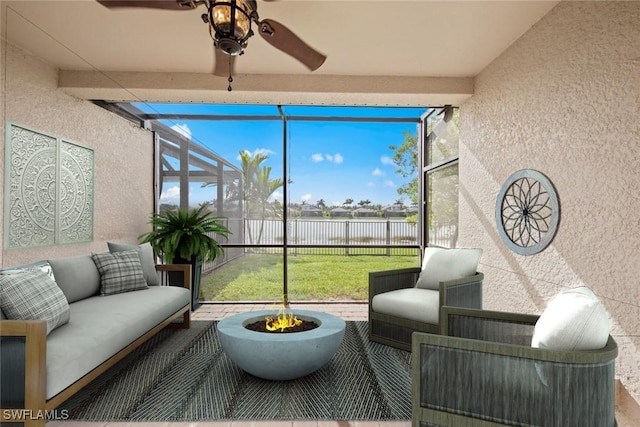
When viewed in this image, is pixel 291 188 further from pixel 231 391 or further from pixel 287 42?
pixel 231 391

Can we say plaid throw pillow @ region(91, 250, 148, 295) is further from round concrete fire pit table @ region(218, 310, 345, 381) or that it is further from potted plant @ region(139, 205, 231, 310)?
A: round concrete fire pit table @ region(218, 310, 345, 381)

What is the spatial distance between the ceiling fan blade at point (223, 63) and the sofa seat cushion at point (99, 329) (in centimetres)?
193

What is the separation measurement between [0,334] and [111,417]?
30.4 inches

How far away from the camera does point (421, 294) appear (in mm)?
3170

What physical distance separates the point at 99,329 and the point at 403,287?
260 cm

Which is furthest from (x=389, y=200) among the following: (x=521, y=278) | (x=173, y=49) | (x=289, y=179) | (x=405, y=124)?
(x=173, y=49)

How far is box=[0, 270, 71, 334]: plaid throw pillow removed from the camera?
6.46 ft

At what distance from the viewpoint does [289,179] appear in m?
4.99

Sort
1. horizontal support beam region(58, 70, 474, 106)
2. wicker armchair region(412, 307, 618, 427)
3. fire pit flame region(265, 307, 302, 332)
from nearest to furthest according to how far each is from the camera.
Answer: wicker armchair region(412, 307, 618, 427), fire pit flame region(265, 307, 302, 332), horizontal support beam region(58, 70, 474, 106)

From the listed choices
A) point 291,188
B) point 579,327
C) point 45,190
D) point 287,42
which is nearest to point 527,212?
point 579,327

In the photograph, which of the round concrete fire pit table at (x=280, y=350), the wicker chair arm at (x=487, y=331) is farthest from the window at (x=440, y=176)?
the round concrete fire pit table at (x=280, y=350)

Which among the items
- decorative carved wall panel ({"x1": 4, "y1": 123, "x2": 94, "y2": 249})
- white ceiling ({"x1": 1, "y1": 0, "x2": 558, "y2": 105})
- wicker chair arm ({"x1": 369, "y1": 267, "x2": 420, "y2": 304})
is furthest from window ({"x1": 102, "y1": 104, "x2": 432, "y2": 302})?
wicker chair arm ({"x1": 369, "y1": 267, "x2": 420, "y2": 304})

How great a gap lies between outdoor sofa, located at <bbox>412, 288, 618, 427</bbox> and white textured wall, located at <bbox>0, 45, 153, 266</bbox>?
337cm

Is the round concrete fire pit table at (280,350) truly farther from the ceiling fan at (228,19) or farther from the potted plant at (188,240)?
the potted plant at (188,240)
